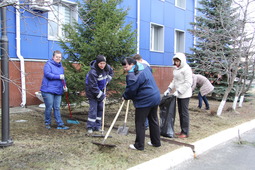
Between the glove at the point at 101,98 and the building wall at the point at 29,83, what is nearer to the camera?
the glove at the point at 101,98

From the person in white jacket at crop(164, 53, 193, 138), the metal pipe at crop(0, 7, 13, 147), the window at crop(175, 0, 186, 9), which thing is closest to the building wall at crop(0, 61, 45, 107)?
the metal pipe at crop(0, 7, 13, 147)

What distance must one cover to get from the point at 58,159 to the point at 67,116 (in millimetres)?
3446

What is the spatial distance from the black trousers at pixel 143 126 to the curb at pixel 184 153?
41 cm

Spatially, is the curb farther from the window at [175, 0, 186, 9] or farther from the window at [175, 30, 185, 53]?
the window at [175, 0, 186, 9]

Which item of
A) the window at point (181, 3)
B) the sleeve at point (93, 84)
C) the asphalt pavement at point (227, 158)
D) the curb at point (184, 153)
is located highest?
the window at point (181, 3)

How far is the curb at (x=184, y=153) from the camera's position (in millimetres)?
A: 3855

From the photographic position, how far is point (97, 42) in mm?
5875

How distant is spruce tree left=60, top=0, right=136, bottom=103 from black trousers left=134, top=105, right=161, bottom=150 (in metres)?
1.95

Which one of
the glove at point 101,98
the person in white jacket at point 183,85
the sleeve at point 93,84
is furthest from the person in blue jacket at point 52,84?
the person in white jacket at point 183,85

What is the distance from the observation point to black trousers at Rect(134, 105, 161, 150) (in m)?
4.26

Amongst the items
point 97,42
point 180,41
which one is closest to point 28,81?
point 97,42

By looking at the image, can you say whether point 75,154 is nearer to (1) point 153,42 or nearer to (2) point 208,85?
(2) point 208,85

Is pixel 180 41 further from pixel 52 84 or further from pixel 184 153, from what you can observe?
pixel 184 153

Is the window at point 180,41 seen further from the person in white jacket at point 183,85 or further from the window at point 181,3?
the person in white jacket at point 183,85
